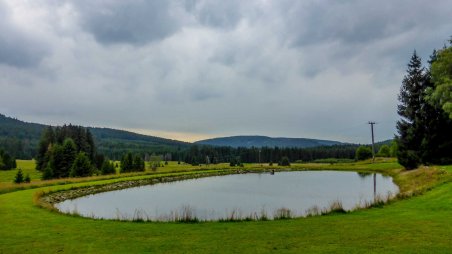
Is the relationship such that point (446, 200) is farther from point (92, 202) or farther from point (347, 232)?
point (92, 202)

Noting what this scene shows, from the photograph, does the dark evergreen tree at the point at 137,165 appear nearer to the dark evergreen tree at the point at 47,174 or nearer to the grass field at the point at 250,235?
the dark evergreen tree at the point at 47,174

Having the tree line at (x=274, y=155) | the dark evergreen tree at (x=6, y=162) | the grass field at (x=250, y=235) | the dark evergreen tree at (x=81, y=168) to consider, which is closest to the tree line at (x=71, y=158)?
the dark evergreen tree at (x=81, y=168)

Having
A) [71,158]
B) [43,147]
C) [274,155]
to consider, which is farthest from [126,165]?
[274,155]

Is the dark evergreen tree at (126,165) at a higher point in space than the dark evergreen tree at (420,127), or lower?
lower

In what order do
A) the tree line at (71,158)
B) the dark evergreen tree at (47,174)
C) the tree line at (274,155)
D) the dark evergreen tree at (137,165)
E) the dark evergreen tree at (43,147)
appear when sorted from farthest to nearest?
1. the tree line at (274,155)
2. the dark evergreen tree at (43,147)
3. the dark evergreen tree at (137,165)
4. the dark evergreen tree at (47,174)
5. the tree line at (71,158)

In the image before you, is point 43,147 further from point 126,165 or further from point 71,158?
point 71,158

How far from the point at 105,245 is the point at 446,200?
15.7 m

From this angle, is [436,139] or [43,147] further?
[43,147]

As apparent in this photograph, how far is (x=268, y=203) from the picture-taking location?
1071 inches

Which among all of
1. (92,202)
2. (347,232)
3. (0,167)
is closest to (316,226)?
(347,232)

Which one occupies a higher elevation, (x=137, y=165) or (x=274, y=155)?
(x=274, y=155)

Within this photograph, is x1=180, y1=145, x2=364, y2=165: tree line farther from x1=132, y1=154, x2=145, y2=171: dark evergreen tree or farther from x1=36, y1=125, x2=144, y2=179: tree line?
x1=132, y1=154, x2=145, y2=171: dark evergreen tree

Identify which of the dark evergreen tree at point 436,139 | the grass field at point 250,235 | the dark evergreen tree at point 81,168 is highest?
the dark evergreen tree at point 436,139

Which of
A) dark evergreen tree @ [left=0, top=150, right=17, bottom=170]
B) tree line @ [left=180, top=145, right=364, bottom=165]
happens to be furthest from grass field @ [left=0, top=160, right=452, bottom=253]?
tree line @ [left=180, top=145, right=364, bottom=165]
